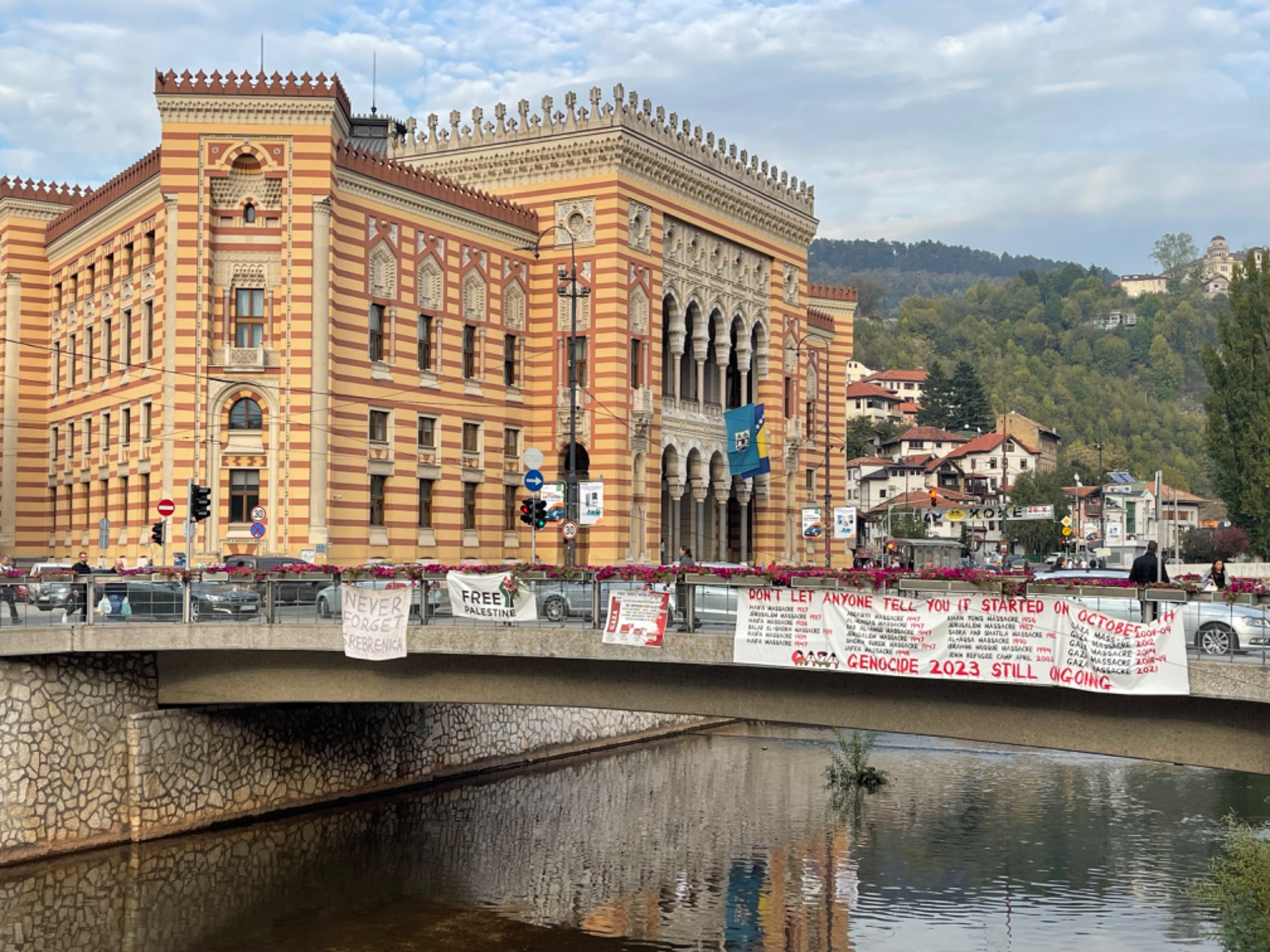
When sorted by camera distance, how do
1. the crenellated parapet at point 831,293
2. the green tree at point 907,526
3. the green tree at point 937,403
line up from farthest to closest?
the green tree at point 937,403
the green tree at point 907,526
the crenellated parapet at point 831,293

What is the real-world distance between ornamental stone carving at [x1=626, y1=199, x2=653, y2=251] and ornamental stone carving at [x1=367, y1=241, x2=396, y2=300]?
375 inches

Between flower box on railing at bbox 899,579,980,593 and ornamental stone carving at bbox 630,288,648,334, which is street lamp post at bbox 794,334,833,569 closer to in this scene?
ornamental stone carving at bbox 630,288,648,334

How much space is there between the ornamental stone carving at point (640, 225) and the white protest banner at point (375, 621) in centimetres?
3096

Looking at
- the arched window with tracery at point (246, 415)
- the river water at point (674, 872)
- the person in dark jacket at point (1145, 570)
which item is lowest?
the river water at point (674, 872)

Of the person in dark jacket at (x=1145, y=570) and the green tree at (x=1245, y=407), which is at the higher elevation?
the green tree at (x=1245, y=407)

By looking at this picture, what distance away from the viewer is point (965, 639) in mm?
20859

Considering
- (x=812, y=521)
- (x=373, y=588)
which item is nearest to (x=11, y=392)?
(x=812, y=521)

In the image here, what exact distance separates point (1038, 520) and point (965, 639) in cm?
10083

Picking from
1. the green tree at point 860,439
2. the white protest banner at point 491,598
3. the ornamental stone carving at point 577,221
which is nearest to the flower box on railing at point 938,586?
the white protest banner at point 491,598

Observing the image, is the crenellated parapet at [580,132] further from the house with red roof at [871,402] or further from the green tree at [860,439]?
the house with red roof at [871,402]

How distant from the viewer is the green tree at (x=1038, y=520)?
119m

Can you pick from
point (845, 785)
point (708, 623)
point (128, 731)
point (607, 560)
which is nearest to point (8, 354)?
point (607, 560)

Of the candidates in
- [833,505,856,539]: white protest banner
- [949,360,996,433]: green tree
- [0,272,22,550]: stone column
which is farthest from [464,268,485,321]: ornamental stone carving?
[949,360,996,433]: green tree

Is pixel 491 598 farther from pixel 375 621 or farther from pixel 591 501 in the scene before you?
pixel 591 501
